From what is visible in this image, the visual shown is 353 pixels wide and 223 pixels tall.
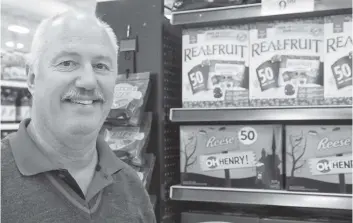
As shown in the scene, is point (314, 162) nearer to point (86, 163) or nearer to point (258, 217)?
point (258, 217)

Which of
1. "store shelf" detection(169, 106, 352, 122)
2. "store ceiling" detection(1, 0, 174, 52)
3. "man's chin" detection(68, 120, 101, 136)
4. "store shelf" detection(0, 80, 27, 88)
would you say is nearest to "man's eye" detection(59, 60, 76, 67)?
"man's chin" detection(68, 120, 101, 136)

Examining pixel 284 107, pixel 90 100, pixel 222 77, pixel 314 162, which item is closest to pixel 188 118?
pixel 222 77

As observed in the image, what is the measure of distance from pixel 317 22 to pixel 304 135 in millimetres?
527

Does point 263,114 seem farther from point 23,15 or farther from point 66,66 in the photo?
point 23,15

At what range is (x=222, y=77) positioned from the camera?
7.08 ft

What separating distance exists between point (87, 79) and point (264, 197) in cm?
142

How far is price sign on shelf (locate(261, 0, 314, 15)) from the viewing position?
6.39 feet

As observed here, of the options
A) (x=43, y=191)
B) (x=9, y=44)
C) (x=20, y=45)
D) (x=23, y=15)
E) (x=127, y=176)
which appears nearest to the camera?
(x=43, y=191)

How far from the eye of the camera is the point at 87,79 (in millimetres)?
864

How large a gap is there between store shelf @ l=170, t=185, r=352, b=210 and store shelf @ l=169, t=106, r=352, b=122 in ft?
1.14

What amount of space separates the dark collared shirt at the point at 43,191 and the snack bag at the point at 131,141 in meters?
1.12

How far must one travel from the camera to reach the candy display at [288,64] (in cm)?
202

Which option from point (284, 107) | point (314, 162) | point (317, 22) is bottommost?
point (314, 162)

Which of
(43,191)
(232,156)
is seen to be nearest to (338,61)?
(232,156)
